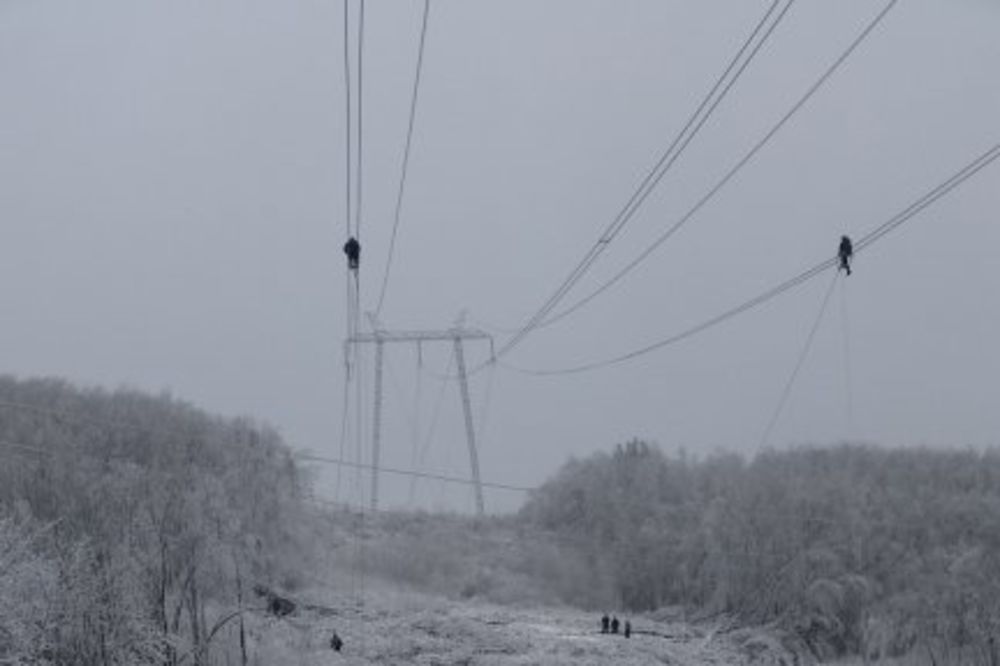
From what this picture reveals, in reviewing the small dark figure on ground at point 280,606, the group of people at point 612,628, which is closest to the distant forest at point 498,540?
the small dark figure on ground at point 280,606

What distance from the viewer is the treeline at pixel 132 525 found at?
30000 millimetres

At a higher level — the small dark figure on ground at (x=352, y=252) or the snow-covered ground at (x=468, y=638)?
the small dark figure on ground at (x=352, y=252)

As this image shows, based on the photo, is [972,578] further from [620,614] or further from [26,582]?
[26,582]

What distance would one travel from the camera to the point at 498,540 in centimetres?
7231

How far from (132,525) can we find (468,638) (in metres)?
12.7

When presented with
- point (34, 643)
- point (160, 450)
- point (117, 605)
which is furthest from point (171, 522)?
point (160, 450)

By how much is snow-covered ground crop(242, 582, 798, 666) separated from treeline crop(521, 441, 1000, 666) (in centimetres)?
278

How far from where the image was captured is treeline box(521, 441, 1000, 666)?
51219 mm

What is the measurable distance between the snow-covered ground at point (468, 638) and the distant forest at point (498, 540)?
1687mm

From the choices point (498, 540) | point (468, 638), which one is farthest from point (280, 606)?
point (498, 540)

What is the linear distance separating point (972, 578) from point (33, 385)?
3858 cm

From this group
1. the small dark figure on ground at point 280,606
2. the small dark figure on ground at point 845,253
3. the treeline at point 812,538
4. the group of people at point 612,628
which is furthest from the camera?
the treeline at point 812,538

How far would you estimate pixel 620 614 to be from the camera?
203 ft

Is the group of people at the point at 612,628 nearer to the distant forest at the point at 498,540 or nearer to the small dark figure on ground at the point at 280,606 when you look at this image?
the distant forest at the point at 498,540
